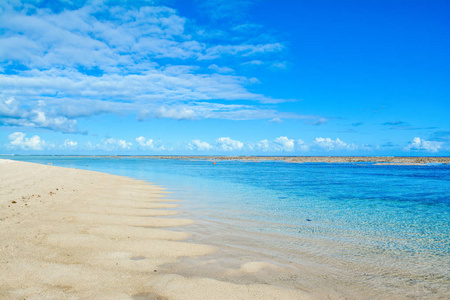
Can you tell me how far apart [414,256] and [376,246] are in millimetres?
1130

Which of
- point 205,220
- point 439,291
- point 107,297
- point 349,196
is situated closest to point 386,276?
point 439,291

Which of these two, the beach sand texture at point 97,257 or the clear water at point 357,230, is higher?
the beach sand texture at point 97,257

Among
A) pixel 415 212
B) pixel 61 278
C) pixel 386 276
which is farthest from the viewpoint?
pixel 415 212

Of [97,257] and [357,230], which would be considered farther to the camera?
[357,230]

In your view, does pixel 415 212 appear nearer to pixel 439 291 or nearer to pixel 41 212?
pixel 439 291

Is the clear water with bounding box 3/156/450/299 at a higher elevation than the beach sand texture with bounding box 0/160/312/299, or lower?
lower

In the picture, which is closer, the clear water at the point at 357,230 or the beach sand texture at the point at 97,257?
the beach sand texture at the point at 97,257

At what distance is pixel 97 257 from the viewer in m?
7.23

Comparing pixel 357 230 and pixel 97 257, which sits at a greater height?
pixel 97 257

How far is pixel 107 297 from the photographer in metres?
5.20

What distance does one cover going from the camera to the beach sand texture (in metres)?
5.49

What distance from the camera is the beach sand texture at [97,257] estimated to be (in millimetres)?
5492

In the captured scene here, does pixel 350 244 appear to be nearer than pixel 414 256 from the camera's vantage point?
No

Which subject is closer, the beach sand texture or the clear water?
the beach sand texture
